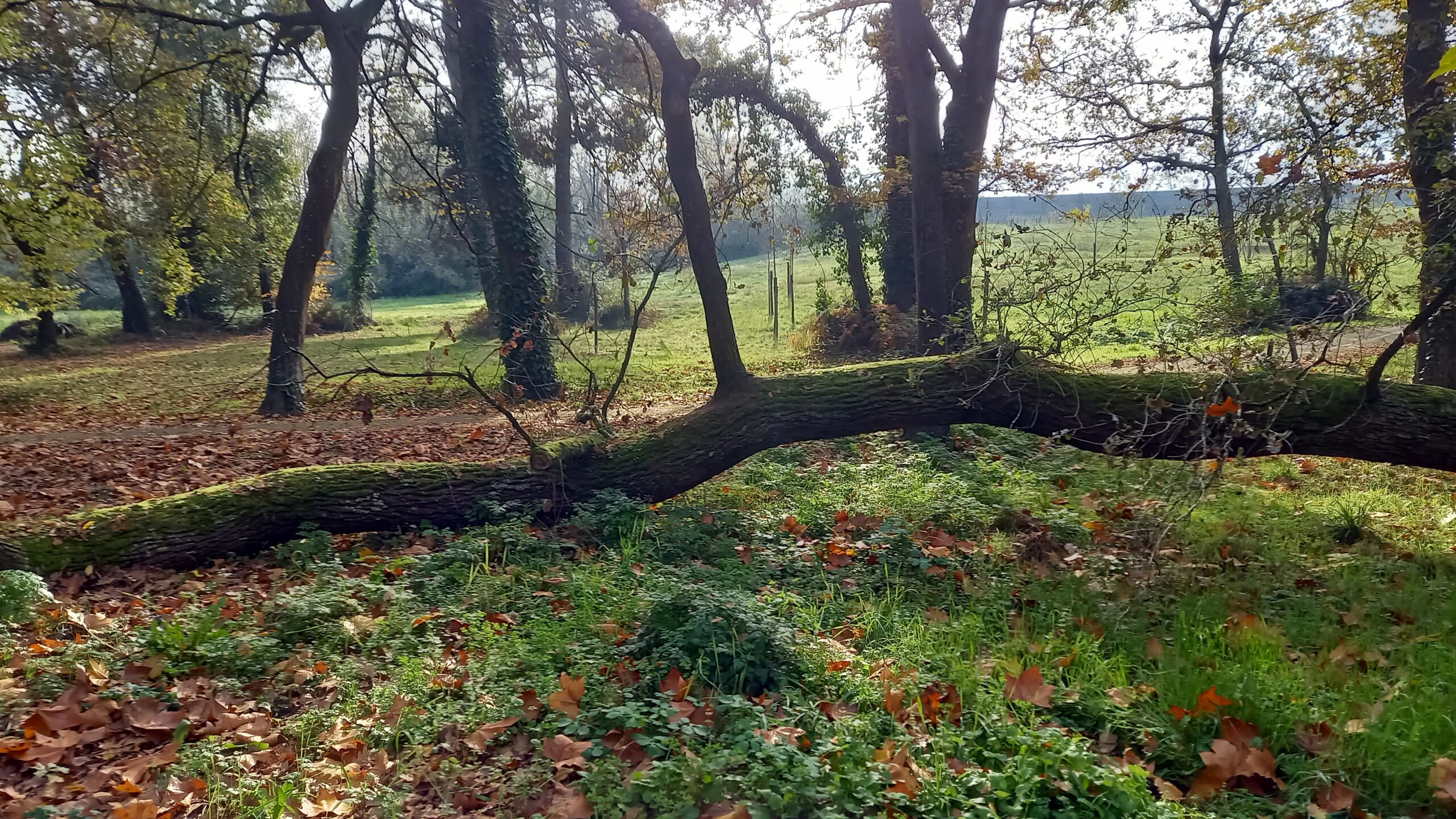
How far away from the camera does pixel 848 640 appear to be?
4203 millimetres

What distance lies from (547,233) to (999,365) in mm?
7605

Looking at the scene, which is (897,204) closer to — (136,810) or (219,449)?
(219,449)

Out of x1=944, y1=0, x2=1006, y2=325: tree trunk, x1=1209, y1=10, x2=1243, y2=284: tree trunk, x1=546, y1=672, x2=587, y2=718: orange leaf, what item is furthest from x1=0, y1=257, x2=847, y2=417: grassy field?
x1=1209, y1=10, x2=1243, y2=284: tree trunk

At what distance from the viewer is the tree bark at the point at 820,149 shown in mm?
18031

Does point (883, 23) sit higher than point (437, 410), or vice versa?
point (883, 23)

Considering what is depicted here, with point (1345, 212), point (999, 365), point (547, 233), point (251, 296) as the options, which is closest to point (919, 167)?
point (999, 365)

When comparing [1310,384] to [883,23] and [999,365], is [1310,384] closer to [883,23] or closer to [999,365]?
[999,365]

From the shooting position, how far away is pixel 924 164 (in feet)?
29.5

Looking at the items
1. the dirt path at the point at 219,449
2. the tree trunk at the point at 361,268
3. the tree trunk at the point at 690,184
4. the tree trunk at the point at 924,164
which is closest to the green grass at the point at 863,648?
the tree trunk at the point at 690,184

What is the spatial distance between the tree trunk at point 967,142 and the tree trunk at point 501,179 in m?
6.25

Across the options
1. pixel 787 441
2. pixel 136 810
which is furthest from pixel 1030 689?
pixel 787 441

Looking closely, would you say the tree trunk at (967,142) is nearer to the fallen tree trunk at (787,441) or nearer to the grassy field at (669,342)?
the grassy field at (669,342)

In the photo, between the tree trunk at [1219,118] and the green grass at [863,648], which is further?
the tree trunk at [1219,118]

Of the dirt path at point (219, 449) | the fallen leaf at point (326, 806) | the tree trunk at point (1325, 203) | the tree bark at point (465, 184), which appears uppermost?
the tree bark at point (465, 184)
